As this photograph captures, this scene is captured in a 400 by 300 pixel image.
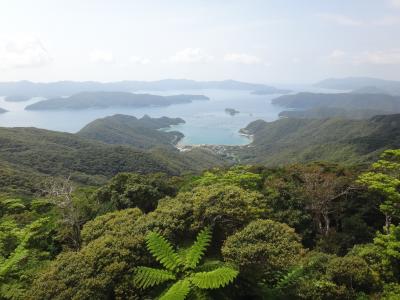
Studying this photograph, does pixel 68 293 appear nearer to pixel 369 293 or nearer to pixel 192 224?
pixel 192 224

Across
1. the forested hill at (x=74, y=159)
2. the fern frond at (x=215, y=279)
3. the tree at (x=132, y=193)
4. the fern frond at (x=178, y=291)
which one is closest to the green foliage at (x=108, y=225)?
the fern frond at (x=178, y=291)

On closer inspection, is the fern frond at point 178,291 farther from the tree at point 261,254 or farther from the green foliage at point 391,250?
the green foliage at point 391,250

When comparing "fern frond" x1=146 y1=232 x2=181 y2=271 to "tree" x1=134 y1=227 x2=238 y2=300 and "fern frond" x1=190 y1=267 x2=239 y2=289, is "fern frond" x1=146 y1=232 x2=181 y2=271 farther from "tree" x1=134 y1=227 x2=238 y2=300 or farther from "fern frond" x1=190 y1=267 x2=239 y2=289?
"fern frond" x1=190 y1=267 x2=239 y2=289

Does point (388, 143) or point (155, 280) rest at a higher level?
point (155, 280)

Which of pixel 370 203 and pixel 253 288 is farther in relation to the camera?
pixel 370 203

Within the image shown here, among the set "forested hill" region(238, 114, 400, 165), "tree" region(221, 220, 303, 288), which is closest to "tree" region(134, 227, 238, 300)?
"tree" region(221, 220, 303, 288)

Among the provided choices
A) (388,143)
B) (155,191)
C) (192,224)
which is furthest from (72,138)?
(192,224)
